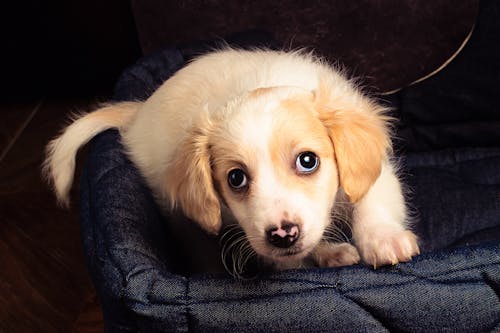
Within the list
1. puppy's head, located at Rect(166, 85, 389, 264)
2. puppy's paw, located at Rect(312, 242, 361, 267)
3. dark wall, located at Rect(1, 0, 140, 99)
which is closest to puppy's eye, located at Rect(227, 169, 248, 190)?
puppy's head, located at Rect(166, 85, 389, 264)

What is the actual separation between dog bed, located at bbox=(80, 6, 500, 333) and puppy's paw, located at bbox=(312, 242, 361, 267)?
0.87ft

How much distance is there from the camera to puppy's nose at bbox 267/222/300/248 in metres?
1.23

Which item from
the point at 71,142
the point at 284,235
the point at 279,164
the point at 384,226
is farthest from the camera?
the point at 71,142

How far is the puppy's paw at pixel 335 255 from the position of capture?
1.55 metres

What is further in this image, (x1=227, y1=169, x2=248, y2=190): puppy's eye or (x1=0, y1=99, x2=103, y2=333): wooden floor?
(x1=0, y1=99, x2=103, y2=333): wooden floor

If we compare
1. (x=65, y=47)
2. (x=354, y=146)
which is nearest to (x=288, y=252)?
(x=354, y=146)

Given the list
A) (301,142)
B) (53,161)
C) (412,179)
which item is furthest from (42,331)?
(412,179)

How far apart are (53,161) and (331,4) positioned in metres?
1.37

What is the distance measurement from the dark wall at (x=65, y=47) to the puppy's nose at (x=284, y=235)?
2160 millimetres

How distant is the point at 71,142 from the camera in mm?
1848

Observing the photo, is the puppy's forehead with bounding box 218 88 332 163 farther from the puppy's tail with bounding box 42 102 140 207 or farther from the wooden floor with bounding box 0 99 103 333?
the wooden floor with bounding box 0 99 103 333

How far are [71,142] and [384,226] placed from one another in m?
0.95

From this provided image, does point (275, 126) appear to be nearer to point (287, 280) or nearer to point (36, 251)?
point (287, 280)

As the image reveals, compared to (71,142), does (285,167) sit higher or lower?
higher
